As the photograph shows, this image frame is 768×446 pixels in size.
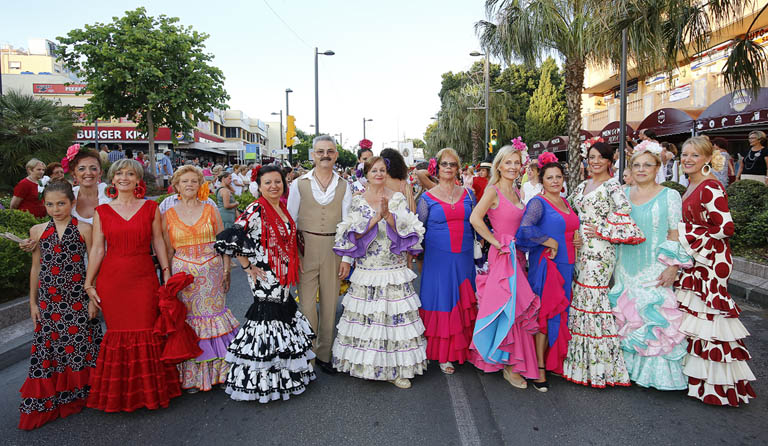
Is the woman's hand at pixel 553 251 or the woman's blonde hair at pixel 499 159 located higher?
the woman's blonde hair at pixel 499 159

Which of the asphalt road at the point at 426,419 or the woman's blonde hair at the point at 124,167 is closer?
the asphalt road at the point at 426,419

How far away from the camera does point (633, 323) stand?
398 cm

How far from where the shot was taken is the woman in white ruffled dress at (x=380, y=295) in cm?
412

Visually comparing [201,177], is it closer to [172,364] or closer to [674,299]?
→ [172,364]

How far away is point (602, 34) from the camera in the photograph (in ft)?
30.7

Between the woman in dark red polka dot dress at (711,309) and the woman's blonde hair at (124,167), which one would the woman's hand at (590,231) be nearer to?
the woman in dark red polka dot dress at (711,309)

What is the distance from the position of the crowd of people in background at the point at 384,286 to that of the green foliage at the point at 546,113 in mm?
34525

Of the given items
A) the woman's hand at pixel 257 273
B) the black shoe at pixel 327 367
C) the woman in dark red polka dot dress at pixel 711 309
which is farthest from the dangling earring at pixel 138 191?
the woman in dark red polka dot dress at pixel 711 309

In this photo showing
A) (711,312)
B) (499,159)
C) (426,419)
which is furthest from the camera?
(499,159)

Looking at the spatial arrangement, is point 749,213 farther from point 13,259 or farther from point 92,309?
point 13,259

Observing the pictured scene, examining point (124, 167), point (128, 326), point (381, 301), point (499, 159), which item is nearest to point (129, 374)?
point (128, 326)

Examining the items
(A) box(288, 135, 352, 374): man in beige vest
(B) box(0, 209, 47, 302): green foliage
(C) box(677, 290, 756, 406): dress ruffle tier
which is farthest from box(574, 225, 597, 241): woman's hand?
(B) box(0, 209, 47, 302): green foliage

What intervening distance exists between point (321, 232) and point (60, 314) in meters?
2.15

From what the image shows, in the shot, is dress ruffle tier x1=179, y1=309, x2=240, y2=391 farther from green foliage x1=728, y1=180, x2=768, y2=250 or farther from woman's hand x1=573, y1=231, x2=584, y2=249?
green foliage x1=728, y1=180, x2=768, y2=250
